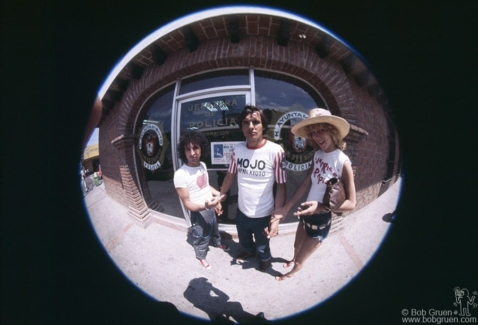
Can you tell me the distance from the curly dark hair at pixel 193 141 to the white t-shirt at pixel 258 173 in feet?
0.46

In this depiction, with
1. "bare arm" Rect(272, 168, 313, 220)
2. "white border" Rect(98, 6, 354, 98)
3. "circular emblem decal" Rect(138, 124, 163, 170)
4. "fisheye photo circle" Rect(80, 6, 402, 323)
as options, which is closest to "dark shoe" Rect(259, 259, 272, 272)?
"fisheye photo circle" Rect(80, 6, 402, 323)

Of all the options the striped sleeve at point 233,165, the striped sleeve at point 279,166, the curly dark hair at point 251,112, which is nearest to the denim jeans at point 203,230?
the striped sleeve at point 233,165

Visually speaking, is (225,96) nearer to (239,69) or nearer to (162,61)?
(239,69)

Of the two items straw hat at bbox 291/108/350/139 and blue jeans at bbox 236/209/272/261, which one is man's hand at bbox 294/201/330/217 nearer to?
blue jeans at bbox 236/209/272/261

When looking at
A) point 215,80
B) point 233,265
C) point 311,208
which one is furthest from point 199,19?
point 233,265

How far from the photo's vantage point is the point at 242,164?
95cm

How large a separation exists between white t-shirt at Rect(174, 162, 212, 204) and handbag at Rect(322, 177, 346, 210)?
0.58m

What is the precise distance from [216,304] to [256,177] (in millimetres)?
819

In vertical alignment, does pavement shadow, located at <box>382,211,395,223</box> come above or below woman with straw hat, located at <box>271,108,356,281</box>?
below

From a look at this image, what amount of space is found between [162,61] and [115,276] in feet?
5.27

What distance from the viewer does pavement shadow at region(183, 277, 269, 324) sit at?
112 cm

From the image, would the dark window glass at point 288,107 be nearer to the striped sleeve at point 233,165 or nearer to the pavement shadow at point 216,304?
the striped sleeve at point 233,165

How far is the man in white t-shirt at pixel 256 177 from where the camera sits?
3.01 feet

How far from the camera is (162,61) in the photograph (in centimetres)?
99
